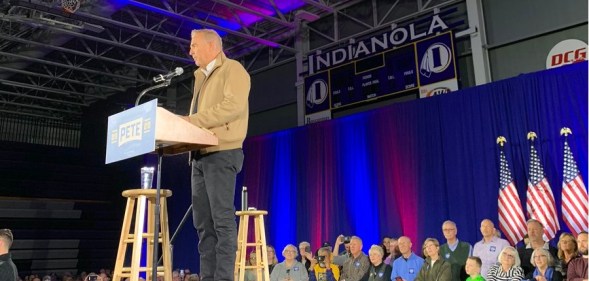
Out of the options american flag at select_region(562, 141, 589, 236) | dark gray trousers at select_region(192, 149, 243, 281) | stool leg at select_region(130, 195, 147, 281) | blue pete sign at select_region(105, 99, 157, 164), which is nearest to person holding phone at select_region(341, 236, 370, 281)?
american flag at select_region(562, 141, 589, 236)

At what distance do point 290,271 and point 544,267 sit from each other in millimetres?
2768

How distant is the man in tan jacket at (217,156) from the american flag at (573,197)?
15.6 ft

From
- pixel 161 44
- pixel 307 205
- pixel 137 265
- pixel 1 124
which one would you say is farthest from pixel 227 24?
pixel 1 124

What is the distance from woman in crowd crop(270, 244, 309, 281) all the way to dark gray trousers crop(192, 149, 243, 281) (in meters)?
4.05

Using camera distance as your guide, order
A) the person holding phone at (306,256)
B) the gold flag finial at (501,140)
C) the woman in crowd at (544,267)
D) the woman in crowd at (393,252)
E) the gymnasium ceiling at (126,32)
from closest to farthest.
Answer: the woman in crowd at (544,267), the woman in crowd at (393,252), the gold flag finial at (501,140), the person holding phone at (306,256), the gymnasium ceiling at (126,32)

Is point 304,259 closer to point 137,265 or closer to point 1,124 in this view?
point 137,265

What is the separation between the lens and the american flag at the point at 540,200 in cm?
561

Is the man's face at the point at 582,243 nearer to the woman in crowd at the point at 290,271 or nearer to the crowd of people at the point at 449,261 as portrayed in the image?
the crowd of people at the point at 449,261

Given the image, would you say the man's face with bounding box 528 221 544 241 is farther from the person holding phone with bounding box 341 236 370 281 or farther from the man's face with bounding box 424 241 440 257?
the person holding phone with bounding box 341 236 370 281

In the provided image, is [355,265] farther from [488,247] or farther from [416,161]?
[416,161]

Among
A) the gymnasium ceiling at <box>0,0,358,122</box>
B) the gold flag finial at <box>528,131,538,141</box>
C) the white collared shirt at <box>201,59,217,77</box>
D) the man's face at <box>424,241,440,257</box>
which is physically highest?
the gymnasium ceiling at <box>0,0,358,122</box>

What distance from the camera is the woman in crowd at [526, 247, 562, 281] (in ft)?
14.2

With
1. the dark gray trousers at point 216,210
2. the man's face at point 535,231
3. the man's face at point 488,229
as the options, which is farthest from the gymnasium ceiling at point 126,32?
the dark gray trousers at point 216,210

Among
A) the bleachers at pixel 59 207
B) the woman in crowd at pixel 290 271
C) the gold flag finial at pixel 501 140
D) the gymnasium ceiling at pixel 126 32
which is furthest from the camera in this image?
the bleachers at pixel 59 207
